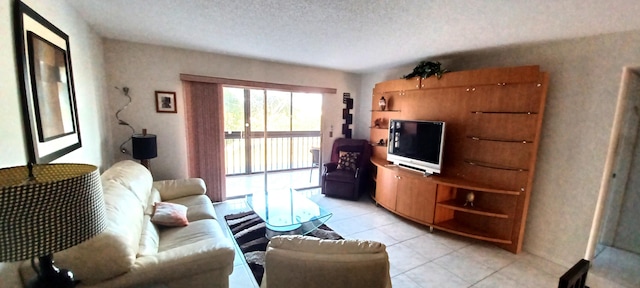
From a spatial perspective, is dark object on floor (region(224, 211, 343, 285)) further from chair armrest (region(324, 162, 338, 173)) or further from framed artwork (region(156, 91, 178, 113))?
framed artwork (region(156, 91, 178, 113))

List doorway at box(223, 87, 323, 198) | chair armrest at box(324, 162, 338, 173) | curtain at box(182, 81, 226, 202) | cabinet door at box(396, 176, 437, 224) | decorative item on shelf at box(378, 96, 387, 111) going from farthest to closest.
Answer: doorway at box(223, 87, 323, 198) → chair armrest at box(324, 162, 338, 173) → decorative item on shelf at box(378, 96, 387, 111) → curtain at box(182, 81, 226, 202) → cabinet door at box(396, 176, 437, 224)

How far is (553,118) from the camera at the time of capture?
2576 millimetres

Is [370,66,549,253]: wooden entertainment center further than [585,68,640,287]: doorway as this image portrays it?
Yes

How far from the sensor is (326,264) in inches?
48.0

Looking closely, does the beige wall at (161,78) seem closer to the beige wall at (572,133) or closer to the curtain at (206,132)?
the curtain at (206,132)

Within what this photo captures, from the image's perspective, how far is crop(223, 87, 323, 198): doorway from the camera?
4.75m

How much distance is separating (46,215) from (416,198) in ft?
10.9

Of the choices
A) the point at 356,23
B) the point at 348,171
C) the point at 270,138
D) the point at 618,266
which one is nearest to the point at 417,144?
the point at 348,171

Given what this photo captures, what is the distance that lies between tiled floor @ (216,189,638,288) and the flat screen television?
835 millimetres

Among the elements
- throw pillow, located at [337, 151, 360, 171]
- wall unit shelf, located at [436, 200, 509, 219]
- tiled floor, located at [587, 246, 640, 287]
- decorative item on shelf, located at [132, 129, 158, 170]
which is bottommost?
tiled floor, located at [587, 246, 640, 287]

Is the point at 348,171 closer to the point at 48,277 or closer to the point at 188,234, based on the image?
the point at 188,234

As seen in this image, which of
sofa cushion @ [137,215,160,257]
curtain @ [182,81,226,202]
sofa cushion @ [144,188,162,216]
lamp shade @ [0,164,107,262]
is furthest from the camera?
curtain @ [182,81,226,202]

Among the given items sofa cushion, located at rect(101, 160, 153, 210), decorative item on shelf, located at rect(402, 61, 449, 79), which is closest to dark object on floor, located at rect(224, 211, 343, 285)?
sofa cushion, located at rect(101, 160, 153, 210)

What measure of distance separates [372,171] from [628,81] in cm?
319
